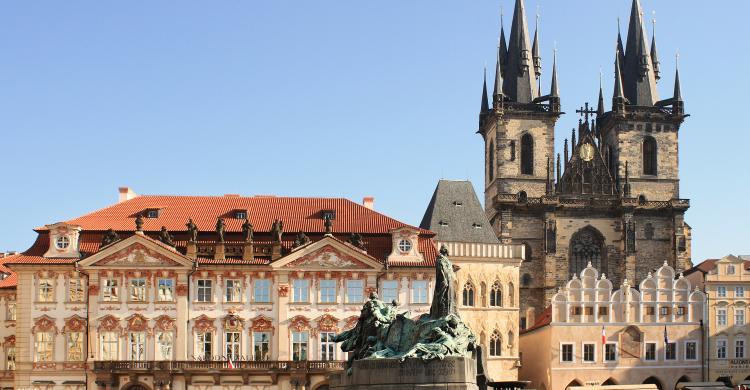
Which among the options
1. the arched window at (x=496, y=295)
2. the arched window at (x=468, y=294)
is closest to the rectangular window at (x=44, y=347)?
the arched window at (x=468, y=294)

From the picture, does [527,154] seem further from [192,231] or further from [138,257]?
[138,257]

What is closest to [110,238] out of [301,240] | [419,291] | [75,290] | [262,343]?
[75,290]

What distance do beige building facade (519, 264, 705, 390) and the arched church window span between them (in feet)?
52.7

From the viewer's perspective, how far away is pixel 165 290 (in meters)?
62.3

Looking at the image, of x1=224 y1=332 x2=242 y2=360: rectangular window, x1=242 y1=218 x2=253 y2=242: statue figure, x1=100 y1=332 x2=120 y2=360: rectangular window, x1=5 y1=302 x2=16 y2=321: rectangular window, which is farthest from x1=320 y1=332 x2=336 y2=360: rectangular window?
x1=5 y1=302 x2=16 y2=321: rectangular window

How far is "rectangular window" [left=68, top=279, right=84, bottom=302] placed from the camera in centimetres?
6206

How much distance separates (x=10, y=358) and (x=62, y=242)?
9889 millimetres

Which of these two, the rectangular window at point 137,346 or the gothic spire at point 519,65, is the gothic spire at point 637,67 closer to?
the gothic spire at point 519,65

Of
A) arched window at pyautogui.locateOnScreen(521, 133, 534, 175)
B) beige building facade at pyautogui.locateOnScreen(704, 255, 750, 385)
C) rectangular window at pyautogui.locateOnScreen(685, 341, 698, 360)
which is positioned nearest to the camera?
rectangular window at pyautogui.locateOnScreen(685, 341, 698, 360)

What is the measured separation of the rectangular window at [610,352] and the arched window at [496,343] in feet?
23.1

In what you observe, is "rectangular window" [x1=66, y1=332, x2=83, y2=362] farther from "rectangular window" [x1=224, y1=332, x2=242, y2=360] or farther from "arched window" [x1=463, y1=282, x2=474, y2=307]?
"arched window" [x1=463, y1=282, x2=474, y2=307]

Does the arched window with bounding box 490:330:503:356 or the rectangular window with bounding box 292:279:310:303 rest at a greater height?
the rectangular window with bounding box 292:279:310:303

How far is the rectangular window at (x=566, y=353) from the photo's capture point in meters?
75.2

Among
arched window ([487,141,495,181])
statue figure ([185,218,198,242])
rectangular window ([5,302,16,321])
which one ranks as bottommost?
rectangular window ([5,302,16,321])
